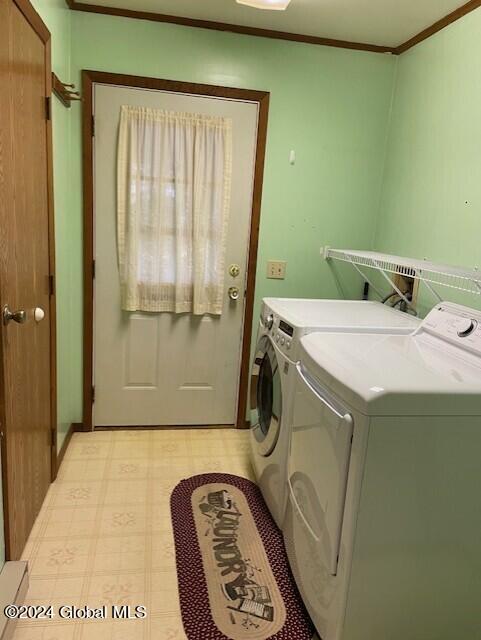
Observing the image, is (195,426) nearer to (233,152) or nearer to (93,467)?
(93,467)

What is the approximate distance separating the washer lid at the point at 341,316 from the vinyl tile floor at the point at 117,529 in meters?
0.97

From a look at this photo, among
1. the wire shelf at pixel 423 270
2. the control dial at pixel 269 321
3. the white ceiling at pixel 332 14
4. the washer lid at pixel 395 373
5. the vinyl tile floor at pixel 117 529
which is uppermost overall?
the white ceiling at pixel 332 14

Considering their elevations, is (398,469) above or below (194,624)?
above

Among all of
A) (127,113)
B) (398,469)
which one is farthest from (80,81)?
(398,469)

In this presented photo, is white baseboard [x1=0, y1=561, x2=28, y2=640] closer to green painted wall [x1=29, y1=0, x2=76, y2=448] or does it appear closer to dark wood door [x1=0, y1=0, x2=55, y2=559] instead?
dark wood door [x1=0, y1=0, x2=55, y2=559]

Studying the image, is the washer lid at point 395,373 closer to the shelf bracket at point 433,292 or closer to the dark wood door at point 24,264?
the shelf bracket at point 433,292

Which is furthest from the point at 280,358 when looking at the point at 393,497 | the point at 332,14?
the point at 332,14

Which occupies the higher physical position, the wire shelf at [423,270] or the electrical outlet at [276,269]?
the wire shelf at [423,270]

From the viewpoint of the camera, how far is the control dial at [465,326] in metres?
1.63

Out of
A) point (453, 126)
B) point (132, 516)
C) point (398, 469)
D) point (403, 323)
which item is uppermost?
point (453, 126)

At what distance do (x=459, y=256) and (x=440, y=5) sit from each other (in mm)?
1175

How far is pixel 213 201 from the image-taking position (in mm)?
2705

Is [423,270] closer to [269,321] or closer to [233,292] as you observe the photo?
[269,321]

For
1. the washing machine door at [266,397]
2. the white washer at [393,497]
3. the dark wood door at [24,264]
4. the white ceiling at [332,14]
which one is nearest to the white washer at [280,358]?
the washing machine door at [266,397]
